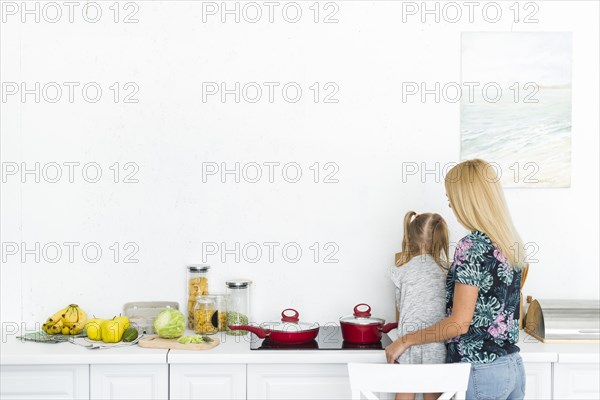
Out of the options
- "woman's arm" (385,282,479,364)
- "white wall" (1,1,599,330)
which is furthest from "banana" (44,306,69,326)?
"woman's arm" (385,282,479,364)

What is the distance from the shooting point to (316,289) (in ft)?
8.50

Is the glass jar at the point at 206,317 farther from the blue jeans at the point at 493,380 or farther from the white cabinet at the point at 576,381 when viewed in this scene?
the white cabinet at the point at 576,381

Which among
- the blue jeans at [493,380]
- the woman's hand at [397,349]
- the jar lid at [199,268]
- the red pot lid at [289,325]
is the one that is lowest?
the blue jeans at [493,380]

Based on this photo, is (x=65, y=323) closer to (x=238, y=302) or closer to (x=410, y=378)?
(x=238, y=302)

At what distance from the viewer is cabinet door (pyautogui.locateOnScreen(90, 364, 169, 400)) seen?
7.07ft

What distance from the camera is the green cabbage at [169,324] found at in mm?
2299

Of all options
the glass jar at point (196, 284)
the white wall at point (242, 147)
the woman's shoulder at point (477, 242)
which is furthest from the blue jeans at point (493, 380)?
the glass jar at point (196, 284)

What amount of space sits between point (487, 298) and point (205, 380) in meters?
0.91

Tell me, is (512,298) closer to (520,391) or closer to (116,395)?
(520,391)

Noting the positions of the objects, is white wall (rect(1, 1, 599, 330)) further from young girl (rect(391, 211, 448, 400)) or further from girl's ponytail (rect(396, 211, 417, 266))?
young girl (rect(391, 211, 448, 400))

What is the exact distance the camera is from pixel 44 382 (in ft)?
7.08

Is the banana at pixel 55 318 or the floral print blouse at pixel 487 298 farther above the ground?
the floral print blouse at pixel 487 298

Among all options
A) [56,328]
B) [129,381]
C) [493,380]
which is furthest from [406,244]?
[56,328]

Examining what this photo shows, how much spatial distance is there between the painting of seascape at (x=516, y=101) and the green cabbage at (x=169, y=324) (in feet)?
3.97
